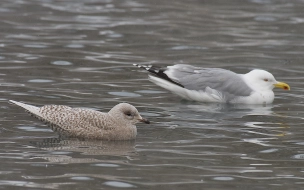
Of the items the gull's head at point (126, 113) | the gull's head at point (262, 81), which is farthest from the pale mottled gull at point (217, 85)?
the gull's head at point (126, 113)

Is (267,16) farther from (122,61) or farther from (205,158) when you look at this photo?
(205,158)

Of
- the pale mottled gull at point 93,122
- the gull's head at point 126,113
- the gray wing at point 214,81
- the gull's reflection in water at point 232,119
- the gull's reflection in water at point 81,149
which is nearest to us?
the gull's reflection in water at point 81,149

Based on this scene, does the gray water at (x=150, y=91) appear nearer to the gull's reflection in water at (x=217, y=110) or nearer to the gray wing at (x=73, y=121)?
the gull's reflection in water at (x=217, y=110)

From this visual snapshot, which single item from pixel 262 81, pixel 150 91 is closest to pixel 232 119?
pixel 262 81

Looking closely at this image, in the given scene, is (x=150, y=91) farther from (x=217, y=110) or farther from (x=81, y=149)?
(x=81, y=149)

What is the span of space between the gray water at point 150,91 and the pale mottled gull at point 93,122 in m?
0.16

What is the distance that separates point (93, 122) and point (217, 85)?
11.7 ft

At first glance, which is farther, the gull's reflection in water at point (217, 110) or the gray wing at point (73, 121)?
the gull's reflection in water at point (217, 110)

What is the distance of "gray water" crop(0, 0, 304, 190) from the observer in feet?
31.9

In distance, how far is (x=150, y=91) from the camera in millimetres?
15242

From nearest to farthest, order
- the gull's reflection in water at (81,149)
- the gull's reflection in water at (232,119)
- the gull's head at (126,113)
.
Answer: the gull's reflection in water at (81,149) → the gull's head at (126,113) → the gull's reflection in water at (232,119)

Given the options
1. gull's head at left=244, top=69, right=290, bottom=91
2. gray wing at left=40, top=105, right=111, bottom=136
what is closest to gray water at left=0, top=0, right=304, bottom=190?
gray wing at left=40, top=105, right=111, bottom=136

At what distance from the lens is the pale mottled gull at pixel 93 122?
37.1ft

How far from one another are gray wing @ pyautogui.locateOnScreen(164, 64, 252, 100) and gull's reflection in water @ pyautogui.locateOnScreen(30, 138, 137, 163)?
11.0 feet
